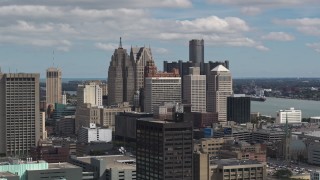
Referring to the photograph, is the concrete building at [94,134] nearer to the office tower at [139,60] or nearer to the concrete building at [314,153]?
the concrete building at [314,153]

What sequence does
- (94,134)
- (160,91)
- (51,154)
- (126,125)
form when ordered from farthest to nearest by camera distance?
(160,91) → (126,125) → (94,134) → (51,154)

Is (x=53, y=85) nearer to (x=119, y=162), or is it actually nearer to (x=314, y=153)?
(x=314, y=153)

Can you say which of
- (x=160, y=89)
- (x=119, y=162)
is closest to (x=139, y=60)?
(x=160, y=89)

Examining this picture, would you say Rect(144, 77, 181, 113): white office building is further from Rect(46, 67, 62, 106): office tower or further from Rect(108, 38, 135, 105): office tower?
Rect(46, 67, 62, 106): office tower

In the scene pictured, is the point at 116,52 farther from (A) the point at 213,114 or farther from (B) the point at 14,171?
(B) the point at 14,171

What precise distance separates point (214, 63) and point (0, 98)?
42518 mm

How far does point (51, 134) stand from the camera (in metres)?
72.2

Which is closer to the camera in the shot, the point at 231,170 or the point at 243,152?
the point at 231,170

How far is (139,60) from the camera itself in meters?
86.7

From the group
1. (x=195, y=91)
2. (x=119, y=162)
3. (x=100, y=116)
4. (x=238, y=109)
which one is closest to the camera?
(x=119, y=162)

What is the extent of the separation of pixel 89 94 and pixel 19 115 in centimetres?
2925

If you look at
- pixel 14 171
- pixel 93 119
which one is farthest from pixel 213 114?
pixel 14 171

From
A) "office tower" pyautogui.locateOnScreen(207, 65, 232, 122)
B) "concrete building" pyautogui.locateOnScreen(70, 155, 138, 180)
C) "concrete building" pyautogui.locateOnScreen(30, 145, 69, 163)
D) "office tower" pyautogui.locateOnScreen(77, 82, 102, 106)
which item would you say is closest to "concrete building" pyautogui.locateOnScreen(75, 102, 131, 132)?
"office tower" pyautogui.locateOnScreen(77, 82, 102, 106)

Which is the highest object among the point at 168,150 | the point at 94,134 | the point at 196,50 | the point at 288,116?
the point at 196,50
